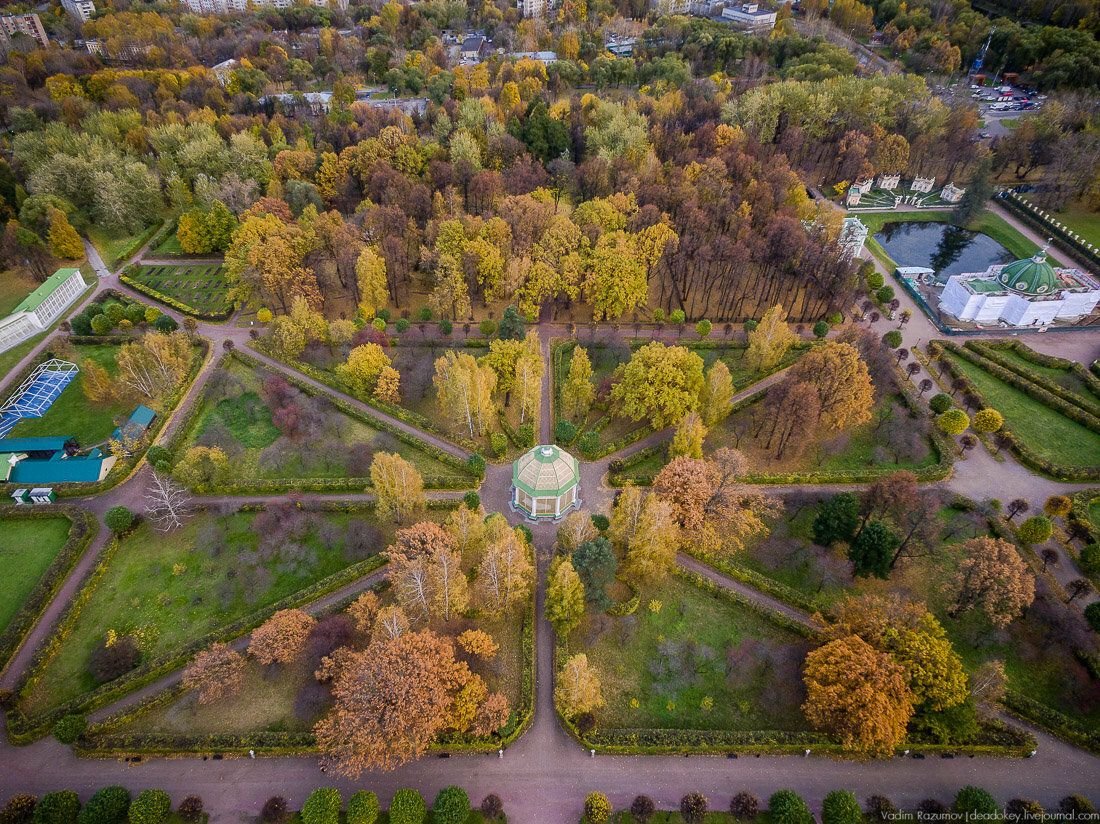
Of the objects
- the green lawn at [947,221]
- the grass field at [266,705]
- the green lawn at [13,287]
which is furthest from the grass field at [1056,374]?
the green lawn at [13,287]

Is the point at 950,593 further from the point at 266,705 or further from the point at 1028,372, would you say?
the point at 266,705

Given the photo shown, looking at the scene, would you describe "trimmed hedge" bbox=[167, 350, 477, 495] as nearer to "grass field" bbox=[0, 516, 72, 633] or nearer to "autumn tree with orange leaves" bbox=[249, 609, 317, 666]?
"grass field" bbox=[0, 516, 72, 633]

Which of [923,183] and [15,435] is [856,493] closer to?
[923,183]

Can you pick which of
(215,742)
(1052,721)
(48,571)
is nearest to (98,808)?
(215,742)

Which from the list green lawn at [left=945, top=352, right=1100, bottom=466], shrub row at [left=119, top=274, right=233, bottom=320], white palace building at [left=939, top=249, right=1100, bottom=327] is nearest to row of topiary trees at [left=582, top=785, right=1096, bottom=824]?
green lawn at [left=945, top=352, right=1100, bottom=466]

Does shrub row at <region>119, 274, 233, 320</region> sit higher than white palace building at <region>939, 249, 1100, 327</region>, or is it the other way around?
white palace building at <region>939, 249, 1100, 327</region>

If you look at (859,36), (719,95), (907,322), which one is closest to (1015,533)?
(907,322)
